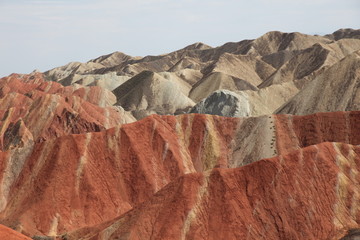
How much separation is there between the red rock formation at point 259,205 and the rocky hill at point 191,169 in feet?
0.36

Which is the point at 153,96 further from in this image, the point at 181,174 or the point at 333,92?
the point at 181,174

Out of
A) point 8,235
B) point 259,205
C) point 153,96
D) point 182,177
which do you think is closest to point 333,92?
point 259,205

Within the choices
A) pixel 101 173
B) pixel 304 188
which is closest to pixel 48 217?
pixel 101 173

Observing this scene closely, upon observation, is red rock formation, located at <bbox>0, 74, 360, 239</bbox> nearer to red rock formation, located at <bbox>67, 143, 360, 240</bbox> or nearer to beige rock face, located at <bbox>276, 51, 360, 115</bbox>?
red rock formation, located at <bbox>67, 143, 360, 240</bbox>

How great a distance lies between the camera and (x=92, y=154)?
79375 millimetres

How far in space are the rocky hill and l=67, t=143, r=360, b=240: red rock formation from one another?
110mm

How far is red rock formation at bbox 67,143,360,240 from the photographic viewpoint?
5641 centimetres

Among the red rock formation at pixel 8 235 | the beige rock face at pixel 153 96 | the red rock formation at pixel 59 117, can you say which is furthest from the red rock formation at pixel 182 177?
the beige rock face at pixel 153 96

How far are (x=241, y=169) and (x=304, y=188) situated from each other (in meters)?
7.17

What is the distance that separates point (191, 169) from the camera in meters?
84.1

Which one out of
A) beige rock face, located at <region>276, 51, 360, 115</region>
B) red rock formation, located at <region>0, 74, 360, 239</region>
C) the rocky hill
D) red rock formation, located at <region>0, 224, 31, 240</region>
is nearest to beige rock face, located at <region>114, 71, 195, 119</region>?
the rocky hill

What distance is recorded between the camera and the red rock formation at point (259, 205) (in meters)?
56.4

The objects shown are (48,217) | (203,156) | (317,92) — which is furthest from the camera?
(317,92)

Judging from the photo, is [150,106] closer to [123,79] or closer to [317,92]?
[123,79]
